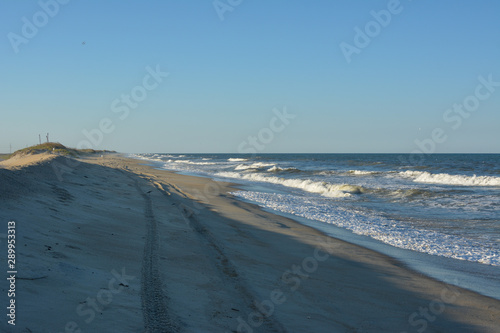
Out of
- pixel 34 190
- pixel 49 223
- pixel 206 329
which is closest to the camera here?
pixel 206 329

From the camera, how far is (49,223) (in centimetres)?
664

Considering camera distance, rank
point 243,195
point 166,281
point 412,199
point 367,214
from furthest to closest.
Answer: point 243,195, point 412,199, point 367,214, point 166,281

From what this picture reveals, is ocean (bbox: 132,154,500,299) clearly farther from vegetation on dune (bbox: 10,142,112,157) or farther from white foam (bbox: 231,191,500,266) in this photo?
vegetation on dune (bbox: 10,142,112,157)

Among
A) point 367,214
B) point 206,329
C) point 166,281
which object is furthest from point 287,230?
point 206,329

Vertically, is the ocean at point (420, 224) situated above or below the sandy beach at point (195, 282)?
below

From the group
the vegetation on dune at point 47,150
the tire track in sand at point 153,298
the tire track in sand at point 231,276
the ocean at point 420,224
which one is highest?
the vegetation on dune at point 47,150

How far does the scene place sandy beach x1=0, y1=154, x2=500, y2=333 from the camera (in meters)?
3.96

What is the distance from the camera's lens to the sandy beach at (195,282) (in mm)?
3955

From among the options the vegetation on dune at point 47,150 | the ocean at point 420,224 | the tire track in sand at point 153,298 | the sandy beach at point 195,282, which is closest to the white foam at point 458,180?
the ocean at point 420,224

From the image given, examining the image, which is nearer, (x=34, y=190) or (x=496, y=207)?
(x=34, y=190)

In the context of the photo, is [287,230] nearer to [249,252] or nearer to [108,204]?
[249,252]

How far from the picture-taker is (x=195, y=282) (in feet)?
17.5

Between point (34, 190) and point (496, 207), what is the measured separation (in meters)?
16.1

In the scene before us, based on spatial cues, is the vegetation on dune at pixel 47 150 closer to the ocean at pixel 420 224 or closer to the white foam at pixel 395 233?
the ocean at pixel 420 224
